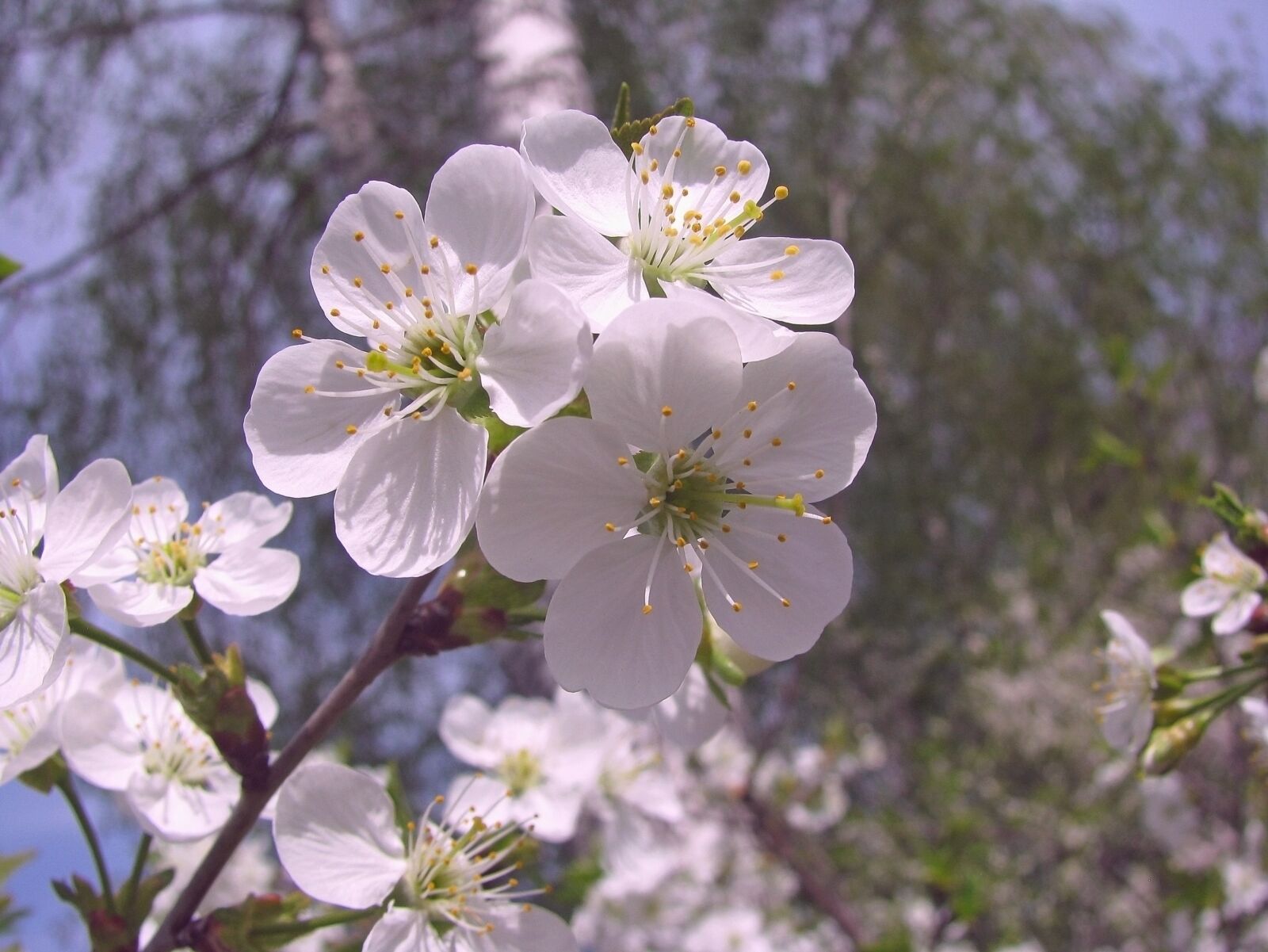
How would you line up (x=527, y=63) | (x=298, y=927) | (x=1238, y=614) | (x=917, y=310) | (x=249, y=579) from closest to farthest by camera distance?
(x=298, y=927), (x=249, y=579), (x=1238, y=614), (x=527, y=63), (x=917, y=310)

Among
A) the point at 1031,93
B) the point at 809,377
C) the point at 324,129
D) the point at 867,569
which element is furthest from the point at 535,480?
the point at 1031,93

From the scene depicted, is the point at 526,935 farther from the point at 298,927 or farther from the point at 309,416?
the point at 309,416

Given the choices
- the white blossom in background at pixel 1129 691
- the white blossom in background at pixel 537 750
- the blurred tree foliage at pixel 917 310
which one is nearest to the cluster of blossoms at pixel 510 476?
the white blossom in background at pixel 537 750

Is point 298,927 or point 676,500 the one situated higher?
point 676,500

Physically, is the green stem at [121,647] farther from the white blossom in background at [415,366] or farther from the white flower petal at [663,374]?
the white flower petal at [663,374]

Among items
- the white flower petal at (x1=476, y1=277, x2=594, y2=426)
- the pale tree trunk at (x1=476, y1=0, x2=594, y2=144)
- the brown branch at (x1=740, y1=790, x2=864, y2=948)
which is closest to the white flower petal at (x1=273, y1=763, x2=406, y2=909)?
the white flower petal at (x1=476, y1=277, x2=594, y2=426)

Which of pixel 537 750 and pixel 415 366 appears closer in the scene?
pixel 415 366

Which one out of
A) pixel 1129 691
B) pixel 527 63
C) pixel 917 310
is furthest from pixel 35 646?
pixel 917 310
